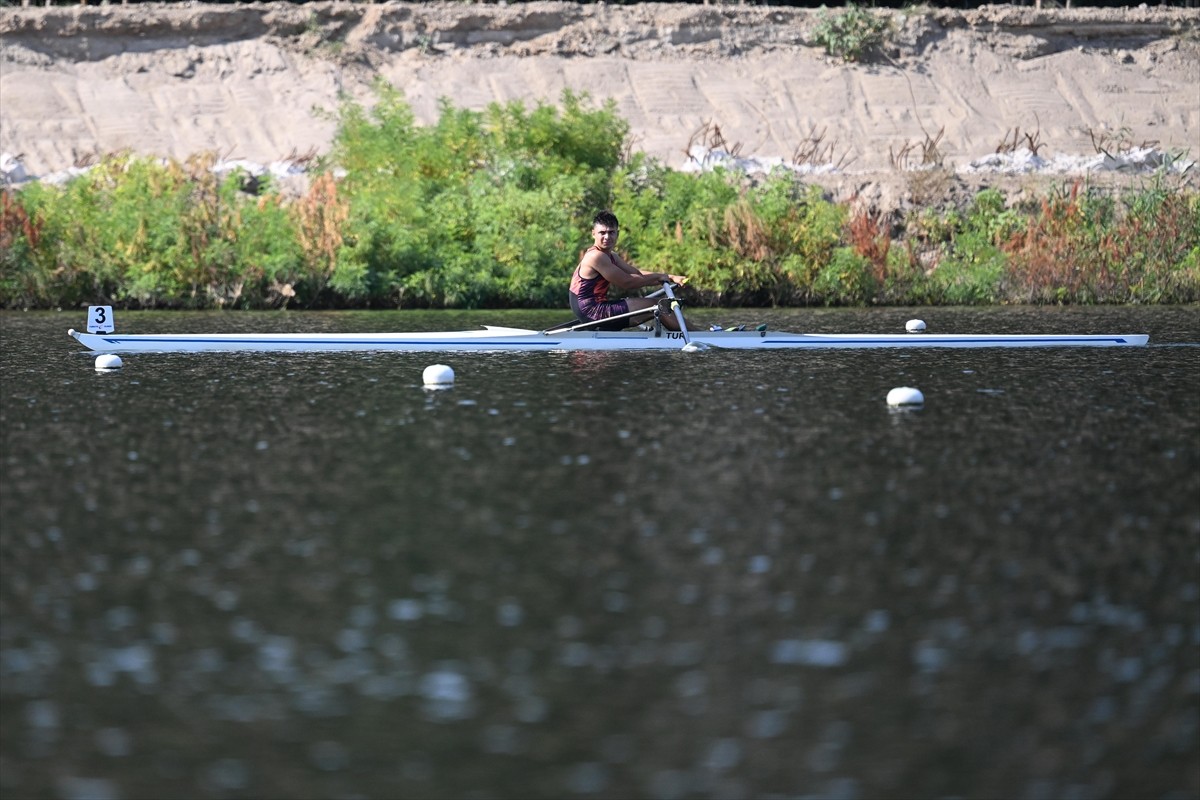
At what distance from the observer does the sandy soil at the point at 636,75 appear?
46188 mm

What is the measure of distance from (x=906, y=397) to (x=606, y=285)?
20.7 feet

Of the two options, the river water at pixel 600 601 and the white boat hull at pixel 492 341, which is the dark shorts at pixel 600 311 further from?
the river water at pixel 600 601

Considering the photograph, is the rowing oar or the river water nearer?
the river water

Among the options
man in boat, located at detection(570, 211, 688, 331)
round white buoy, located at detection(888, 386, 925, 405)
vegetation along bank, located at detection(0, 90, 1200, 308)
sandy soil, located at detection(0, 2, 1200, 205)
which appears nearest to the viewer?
round white buoy, located at detection(888, 386, 925, 405)

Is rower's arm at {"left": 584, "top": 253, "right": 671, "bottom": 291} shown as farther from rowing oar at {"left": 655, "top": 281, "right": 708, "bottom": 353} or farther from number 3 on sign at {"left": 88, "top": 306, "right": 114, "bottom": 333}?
number 3 on sign at {"left": 88, "top": 306, "right": 114, "bottom": 333}

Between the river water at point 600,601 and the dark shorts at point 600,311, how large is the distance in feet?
17.8

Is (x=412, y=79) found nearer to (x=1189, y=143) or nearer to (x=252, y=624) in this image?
(x=1189, y=143)

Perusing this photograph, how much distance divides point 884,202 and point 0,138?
22392mm

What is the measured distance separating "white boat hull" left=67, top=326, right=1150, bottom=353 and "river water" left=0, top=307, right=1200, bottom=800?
441 cm

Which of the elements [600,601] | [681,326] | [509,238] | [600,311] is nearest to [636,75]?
[509,238]

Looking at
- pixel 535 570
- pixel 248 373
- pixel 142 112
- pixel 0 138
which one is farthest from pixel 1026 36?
pixel 535 570

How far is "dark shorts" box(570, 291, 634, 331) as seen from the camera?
20938 mm

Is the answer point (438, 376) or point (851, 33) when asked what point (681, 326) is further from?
point (851, 33)

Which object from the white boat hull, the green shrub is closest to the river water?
the white boat hull
